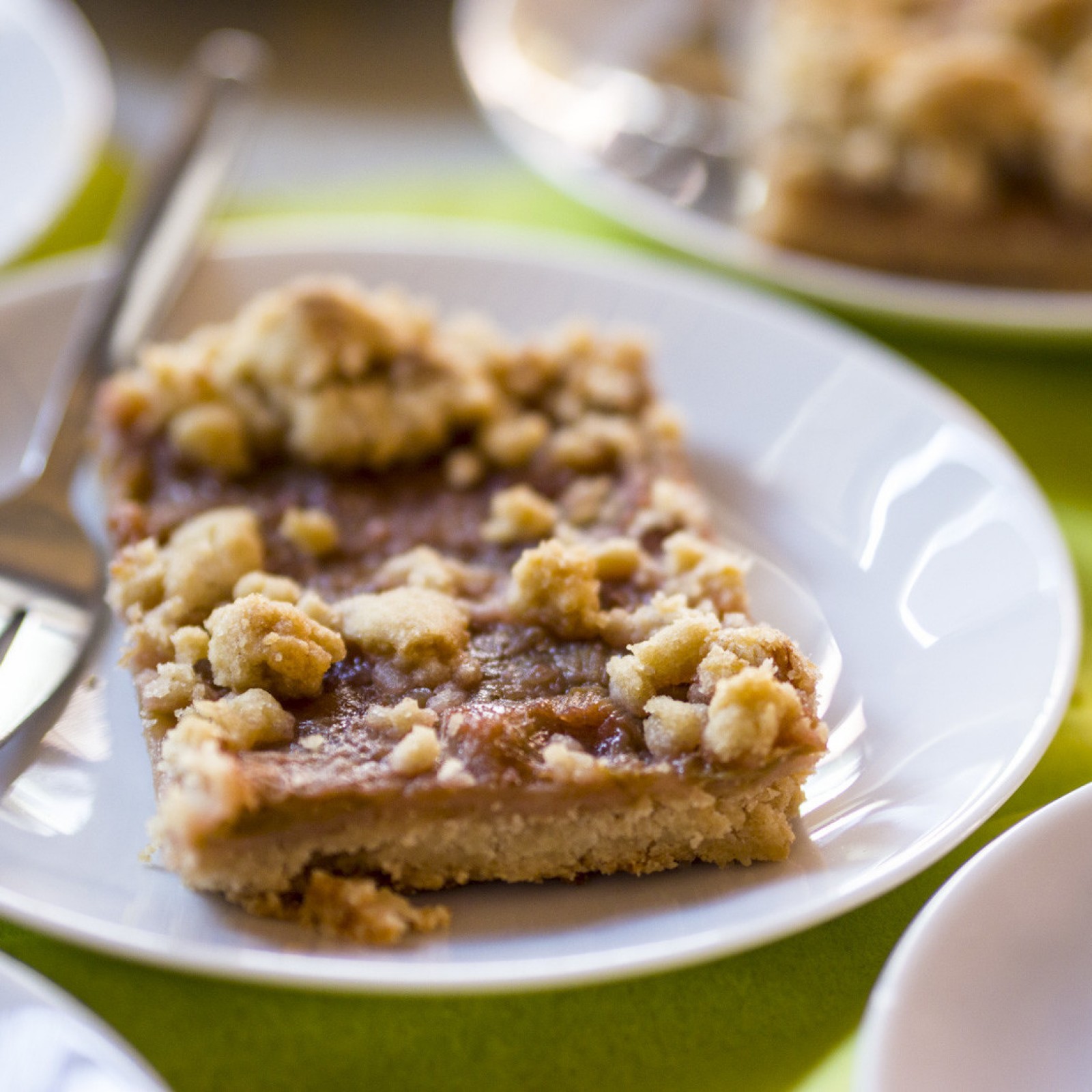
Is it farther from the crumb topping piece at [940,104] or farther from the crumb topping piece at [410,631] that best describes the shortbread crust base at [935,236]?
the crumb topping piece at [410,631]

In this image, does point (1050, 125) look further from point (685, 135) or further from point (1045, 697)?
point (1045, 697)

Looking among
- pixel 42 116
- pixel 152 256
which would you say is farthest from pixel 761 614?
pixel 42 116

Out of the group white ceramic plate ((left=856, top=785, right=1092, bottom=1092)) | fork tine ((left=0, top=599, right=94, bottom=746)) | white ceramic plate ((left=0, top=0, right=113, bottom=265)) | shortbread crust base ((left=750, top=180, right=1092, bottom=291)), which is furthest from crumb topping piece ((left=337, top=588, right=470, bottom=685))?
shortbread crust base ((left=750, top=180, right=1092, bottom=291))

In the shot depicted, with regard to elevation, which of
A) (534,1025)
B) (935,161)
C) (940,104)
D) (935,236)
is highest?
(940,104)

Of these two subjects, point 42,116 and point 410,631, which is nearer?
point 410,631

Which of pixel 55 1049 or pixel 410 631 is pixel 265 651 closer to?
pixel 410 631

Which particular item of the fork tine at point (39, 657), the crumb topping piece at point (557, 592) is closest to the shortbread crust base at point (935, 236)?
the crumb topping piece at point (557, 592)

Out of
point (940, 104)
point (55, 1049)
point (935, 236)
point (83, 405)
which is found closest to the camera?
point (55, 1049)
